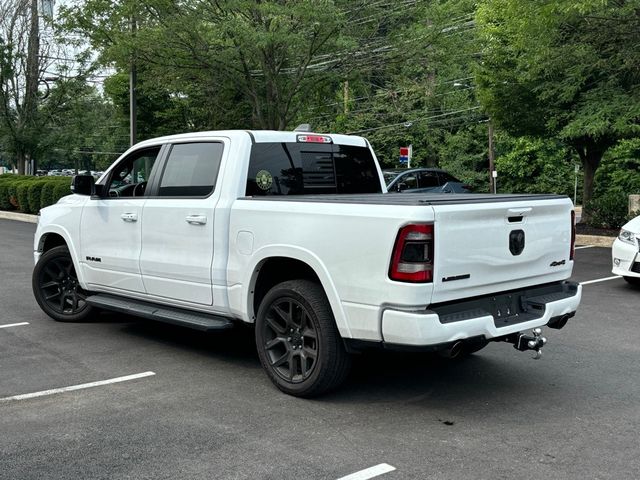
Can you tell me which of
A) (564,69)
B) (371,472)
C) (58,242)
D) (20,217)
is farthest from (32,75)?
(371,472)

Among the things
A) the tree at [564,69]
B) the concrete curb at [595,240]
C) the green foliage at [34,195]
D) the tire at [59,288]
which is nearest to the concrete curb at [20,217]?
the green foliage at [34,195]

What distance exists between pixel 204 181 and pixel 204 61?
956cm

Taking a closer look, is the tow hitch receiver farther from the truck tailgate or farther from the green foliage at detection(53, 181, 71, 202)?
the green foliage at detection(53, 181, 71, 202)

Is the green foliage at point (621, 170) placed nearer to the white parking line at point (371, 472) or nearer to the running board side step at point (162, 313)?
the running board side step at point (162, 313)

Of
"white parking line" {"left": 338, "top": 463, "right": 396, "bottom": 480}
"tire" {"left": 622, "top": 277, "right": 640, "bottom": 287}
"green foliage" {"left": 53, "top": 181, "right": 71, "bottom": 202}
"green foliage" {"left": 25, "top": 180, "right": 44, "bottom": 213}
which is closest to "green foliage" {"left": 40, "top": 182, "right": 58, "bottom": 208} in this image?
"green foliage" {"left": 53, "top": 181, "right": 71, "bottom": 202}

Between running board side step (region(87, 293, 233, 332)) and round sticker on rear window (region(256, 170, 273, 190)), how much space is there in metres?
1.13

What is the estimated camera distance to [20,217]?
23297 mm

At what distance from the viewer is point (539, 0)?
1222cm

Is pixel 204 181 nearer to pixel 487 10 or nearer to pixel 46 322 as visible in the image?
pixel 46 322

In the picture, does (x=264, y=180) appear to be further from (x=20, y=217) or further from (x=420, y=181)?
(x=20, y=217)

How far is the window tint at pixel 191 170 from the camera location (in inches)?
226

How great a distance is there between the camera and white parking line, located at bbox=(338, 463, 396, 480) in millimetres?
3695

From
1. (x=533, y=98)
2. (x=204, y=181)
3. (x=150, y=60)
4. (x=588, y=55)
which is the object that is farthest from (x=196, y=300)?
(x=533, y=98)

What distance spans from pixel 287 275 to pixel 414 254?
137 cm
